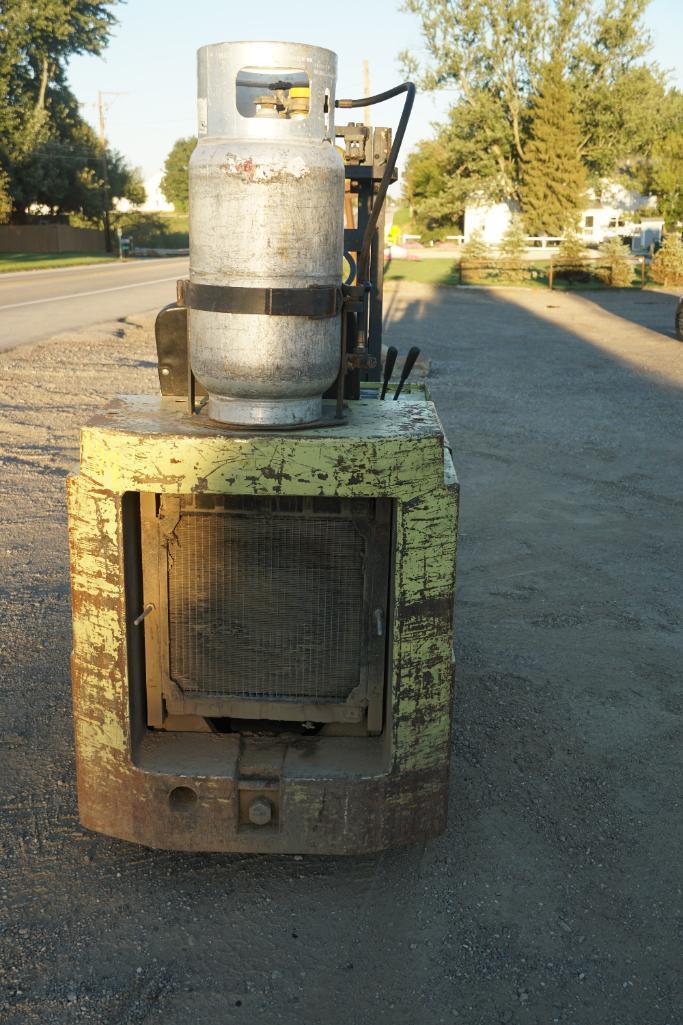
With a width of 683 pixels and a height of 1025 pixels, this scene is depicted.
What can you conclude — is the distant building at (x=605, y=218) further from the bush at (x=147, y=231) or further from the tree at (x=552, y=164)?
the bush at (x=147, y=231)

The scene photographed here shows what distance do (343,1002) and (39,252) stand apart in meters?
53.5

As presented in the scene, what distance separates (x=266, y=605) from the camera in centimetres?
308

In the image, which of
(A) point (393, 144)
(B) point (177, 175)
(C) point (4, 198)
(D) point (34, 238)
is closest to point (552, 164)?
(C) point (4, 198)

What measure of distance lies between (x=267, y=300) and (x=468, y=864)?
1.91 metres

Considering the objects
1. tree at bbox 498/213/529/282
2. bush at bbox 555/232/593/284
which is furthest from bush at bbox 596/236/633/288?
tree at bbox 498/213/529/282

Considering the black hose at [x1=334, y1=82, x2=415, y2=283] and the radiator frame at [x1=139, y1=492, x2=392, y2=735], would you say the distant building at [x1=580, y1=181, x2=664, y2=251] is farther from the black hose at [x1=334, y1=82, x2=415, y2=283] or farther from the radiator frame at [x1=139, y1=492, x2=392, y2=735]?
the radiator frame at [x1=139, y1=492, x2=392, y2=735]

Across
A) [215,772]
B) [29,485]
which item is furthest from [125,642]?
[29,485]

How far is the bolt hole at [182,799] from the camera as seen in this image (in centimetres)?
299

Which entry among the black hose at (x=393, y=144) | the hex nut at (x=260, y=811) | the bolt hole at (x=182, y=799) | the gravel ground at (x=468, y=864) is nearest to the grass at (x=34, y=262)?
the gravel ground at (x=468, y=864)

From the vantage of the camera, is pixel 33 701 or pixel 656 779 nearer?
pixel 656 779

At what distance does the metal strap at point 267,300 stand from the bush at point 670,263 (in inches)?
1223

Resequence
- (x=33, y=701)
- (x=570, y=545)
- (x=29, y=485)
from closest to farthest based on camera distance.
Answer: (x=33, y=701) → (x=570, y=545) → (x=29, y=485)

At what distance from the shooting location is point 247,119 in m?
2.64

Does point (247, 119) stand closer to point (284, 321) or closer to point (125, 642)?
point (284, 321)
